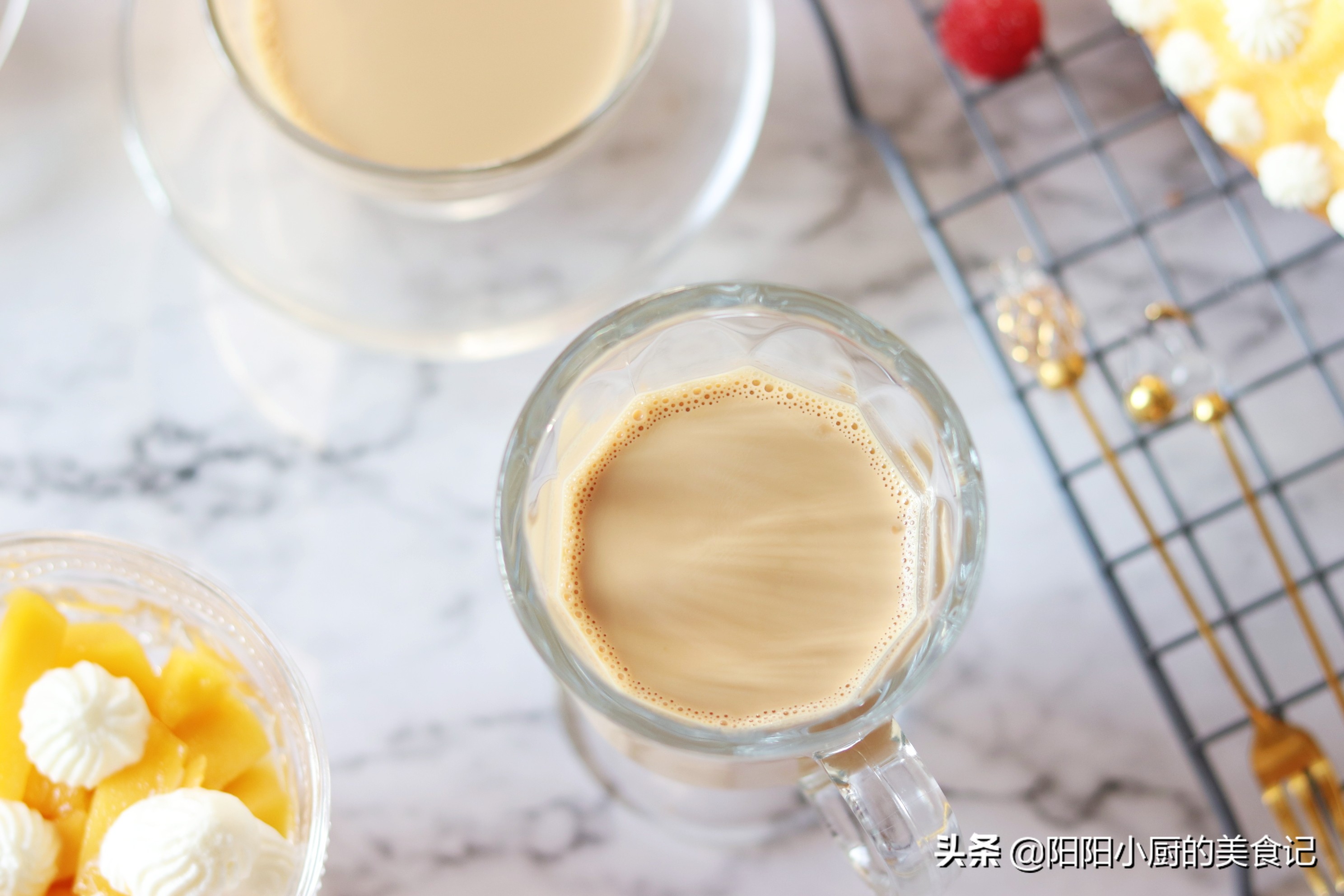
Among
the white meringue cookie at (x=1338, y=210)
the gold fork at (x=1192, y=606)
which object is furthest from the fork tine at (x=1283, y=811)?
the white meringue cookie at (x=1338, y=210)

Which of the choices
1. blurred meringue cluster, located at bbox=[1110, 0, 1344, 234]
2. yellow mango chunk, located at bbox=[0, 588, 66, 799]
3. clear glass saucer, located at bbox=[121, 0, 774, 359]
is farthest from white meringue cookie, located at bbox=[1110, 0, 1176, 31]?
yellow mango chunk, located at bbox=[0, 588, 66, 799]

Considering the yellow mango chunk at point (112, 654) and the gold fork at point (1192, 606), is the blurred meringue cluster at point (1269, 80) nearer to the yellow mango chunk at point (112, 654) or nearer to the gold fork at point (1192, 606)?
the gold fork at point (1192, 606)

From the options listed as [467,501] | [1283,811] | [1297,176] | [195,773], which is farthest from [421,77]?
[1283,811]

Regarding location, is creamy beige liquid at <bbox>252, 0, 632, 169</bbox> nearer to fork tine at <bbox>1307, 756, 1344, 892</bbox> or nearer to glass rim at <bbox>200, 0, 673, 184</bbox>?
glass rim at <bbox>200, 0, 673, 184</bbox>

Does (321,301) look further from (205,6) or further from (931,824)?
(931,824)

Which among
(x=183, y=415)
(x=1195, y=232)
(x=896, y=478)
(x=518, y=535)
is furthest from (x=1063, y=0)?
(x=183, y=415)
